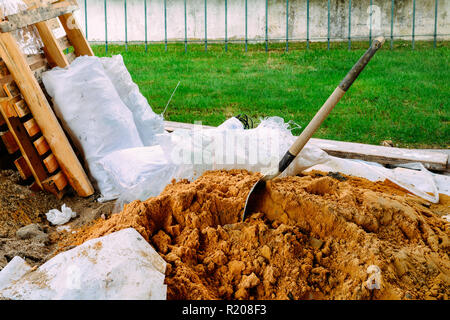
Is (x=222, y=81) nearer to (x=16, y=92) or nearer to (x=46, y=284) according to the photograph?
(x=16, y=92)

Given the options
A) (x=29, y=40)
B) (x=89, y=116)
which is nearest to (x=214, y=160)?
(x=89, y=116)

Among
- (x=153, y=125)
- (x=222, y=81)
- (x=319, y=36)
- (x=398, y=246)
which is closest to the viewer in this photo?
(x=398, y=246)

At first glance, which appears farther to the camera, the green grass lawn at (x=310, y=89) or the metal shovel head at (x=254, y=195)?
the green grass lawn at (x=310, y=89)

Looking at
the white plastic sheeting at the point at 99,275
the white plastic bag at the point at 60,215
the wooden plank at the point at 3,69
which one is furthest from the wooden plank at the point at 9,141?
the white plastic sheeting at the point at 99,275

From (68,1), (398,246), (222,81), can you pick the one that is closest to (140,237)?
(398,246)

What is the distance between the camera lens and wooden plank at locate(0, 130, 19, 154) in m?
3.44

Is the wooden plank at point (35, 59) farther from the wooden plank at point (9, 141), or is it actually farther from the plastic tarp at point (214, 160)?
the plastic tarp at point (214, 160)

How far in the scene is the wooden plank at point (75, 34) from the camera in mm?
4098

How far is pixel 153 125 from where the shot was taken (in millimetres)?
4230

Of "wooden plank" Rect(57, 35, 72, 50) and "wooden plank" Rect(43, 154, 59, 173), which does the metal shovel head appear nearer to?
"wooden plank" Rect(43, 154, 59, 173)

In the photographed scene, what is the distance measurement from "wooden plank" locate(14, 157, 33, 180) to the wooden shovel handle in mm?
1817

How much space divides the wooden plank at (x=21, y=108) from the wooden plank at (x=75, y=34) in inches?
37.5

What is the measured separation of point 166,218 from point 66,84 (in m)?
1.55

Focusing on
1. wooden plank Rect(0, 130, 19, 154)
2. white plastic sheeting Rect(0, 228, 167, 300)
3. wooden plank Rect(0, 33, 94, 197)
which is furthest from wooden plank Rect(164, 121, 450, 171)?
white plastic sheeting Rect(0, 228, 167, 300)
